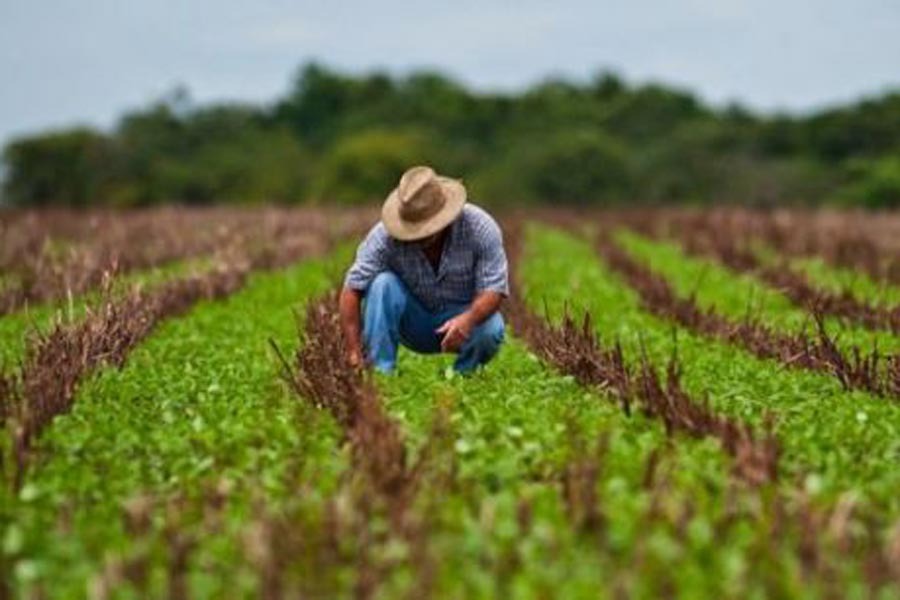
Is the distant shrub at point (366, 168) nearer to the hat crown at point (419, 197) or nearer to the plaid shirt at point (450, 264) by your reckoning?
the plaid shirt at point (450, 264)

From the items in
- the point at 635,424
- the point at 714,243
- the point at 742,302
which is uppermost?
the point at 635,424

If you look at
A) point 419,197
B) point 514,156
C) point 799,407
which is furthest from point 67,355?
point 514,156

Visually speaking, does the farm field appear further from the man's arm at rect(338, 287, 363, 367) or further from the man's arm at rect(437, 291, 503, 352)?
the man's arm at rect(437, 291, 503, 352)

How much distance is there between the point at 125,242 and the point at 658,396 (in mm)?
14372

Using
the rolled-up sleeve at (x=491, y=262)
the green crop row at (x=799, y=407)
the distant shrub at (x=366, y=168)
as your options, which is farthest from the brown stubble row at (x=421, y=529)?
the distant shrub at (x=366, y=168)

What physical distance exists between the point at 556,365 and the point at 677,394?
1827 mm

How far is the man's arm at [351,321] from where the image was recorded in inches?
309

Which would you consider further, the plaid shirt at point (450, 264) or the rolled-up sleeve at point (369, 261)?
the rolled-up sleeve at point (369, 261)

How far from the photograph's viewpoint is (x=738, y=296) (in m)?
14.6

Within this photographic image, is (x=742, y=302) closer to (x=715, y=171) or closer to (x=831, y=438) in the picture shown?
(x=831, y=438)

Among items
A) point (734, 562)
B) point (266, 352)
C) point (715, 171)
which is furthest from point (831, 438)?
point (715, 171)

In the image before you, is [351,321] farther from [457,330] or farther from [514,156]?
[514,156]

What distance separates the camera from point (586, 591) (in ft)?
13.7

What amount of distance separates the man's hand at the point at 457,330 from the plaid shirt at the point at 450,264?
8.6 inches
